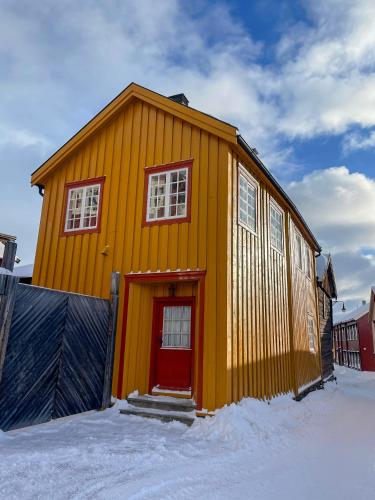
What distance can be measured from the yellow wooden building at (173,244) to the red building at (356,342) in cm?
2332

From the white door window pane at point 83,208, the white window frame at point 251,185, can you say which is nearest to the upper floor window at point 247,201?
the white window frame at point 251,185

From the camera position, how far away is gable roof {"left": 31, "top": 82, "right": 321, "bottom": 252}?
804 centimetres

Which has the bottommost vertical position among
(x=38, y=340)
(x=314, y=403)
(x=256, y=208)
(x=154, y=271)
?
(x=314, y=403)

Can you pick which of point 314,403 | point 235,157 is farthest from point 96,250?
point 314,403

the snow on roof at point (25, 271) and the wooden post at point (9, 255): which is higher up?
the snow on roof at point (25, 271)

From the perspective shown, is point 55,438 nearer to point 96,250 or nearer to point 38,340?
point 38,340

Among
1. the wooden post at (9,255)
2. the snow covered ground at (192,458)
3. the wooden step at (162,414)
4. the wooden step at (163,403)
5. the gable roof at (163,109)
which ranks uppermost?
the gable roof at (163,109)

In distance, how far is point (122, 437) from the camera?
228 inches

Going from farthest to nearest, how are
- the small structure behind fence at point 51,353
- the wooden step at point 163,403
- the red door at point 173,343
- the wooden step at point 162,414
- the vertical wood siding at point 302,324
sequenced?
the vertical wood siding at point 302,324
the red door at point 173,343
the wooden step at point 163,403
the wooden step at point 162,414
the small structure behind fence at point 51,353

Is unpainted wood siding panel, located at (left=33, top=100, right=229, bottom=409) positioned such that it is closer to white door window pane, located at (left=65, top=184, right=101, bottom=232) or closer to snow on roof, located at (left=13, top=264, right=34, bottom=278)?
white door window pane, located at (left=65, top=184, right=101, bottom=232)

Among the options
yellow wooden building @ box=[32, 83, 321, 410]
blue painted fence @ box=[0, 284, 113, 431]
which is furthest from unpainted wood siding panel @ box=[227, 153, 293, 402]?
blue painted fence @ box=[0, 284, 113, 431]

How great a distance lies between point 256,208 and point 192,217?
2.30 meters

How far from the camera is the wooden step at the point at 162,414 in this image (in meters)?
6.76

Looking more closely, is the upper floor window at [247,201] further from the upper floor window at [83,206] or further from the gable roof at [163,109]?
the upper floor window at [83,206]
